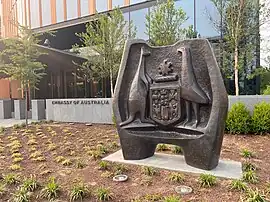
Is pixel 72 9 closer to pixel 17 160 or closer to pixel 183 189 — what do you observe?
pixel 17 160

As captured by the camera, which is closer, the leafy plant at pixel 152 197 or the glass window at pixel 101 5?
the leafy plant at pixel 152 197

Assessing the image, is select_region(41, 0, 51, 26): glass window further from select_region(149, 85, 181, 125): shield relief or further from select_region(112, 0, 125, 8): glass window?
select_region(149, 85, 181, 125): shield relief

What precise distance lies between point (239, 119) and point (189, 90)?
441cm

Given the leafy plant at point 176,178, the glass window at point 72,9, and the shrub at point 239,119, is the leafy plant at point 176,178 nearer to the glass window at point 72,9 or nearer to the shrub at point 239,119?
the shrub at point 239,119

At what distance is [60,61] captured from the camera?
683 inches

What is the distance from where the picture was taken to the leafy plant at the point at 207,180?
3.98m

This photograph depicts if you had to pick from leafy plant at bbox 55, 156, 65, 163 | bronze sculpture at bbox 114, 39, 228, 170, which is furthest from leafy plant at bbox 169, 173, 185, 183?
leafy plant at bbox 55, 156, 65, 163

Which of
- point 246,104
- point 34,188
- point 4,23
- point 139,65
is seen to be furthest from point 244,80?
point 4,23

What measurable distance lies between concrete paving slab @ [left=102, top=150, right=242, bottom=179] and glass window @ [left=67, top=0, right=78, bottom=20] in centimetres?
1633

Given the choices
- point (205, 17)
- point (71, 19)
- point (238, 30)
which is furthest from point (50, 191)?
point (71, 19)

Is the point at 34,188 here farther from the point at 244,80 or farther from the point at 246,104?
the point at 244,80

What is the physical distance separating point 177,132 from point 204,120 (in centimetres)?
60

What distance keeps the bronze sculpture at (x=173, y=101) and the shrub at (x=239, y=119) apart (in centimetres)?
392

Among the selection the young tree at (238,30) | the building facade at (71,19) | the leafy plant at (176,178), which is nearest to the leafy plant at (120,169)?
the leafy plant at (176,178)
